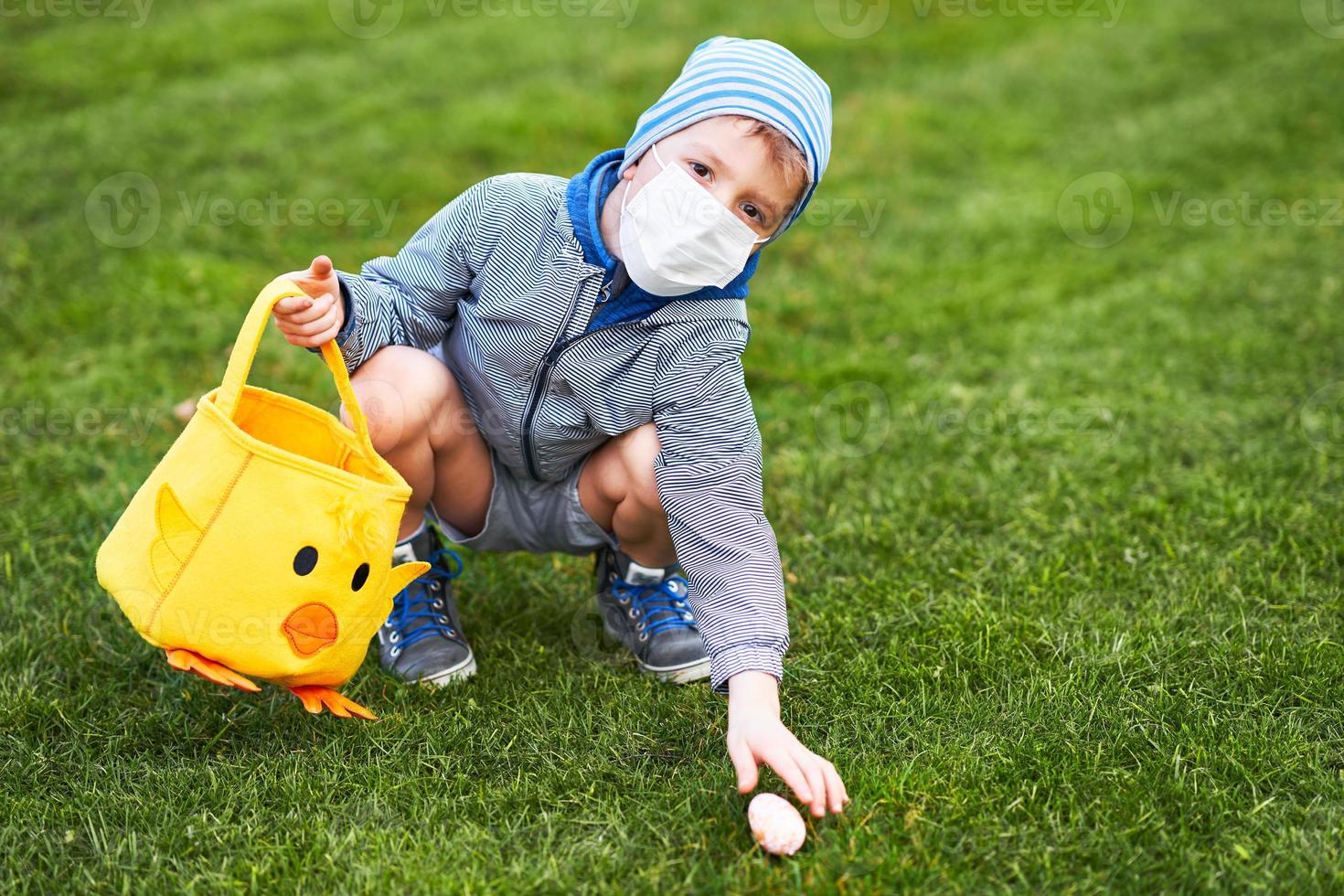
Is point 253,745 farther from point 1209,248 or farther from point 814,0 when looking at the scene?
point 814,0

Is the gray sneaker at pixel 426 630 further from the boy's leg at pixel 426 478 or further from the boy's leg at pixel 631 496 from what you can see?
the boy's leg at pixel 631 496

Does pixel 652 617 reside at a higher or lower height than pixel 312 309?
lower

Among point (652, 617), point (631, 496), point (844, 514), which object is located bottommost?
point (844, 514)

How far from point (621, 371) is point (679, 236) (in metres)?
0.29

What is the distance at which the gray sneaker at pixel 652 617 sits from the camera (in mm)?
2307

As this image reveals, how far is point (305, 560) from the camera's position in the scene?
183 cm

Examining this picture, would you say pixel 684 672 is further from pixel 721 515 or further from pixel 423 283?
pixel 423 283

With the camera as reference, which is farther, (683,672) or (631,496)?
(683,672)

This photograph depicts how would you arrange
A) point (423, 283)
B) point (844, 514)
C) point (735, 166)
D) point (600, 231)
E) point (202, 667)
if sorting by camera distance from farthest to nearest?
point (844, 514) → point (423, 283) → point (600, 231) → point (735, 166) → point (202, 667)

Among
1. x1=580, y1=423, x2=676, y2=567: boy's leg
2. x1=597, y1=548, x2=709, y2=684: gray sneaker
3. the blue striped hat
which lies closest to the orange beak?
x1=580, y1=423, x2=676, y2=567: boy's leg

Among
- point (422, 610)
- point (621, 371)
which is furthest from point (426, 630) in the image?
point (621, 371)

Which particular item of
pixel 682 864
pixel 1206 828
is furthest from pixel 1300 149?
pixel 682 864

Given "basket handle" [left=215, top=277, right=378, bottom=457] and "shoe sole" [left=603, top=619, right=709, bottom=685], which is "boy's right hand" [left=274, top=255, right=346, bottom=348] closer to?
"basket handle" [left=215, top=277, right=378, bottom=457]

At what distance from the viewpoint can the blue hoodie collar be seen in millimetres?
2072
